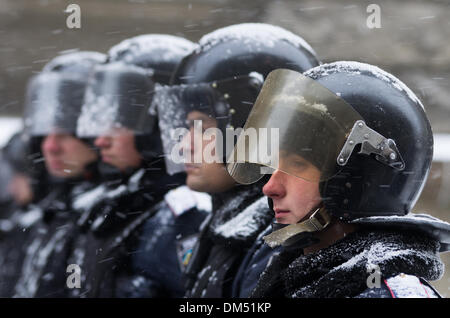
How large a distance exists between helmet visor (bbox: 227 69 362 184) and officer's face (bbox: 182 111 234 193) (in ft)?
2.43

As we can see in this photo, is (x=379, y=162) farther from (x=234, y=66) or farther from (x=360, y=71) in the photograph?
(x=234, y=66)

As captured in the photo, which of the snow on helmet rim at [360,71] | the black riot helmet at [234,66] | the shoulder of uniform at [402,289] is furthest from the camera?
the black riot helmet at [234,66]

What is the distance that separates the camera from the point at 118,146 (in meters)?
3.86

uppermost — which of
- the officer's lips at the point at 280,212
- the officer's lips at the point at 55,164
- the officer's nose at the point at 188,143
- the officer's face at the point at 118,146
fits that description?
the officer's lips at the point at 280,212

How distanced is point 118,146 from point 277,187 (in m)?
1.83

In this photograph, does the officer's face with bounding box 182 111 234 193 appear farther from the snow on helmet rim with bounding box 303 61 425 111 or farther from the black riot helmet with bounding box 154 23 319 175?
the snow on helmet rim with bounding box 303 61 425 111

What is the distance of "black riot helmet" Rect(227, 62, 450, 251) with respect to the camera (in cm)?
210

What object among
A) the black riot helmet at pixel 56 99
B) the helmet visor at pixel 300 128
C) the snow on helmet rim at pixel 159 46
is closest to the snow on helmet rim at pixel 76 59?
the black riot helmet at pixel 56 99

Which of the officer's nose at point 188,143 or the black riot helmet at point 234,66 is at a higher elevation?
the black riot helmet at point 234,66

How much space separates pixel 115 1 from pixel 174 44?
5849 millimetres

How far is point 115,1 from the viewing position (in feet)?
31.8

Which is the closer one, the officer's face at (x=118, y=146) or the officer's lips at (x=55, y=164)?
the officer's face at (x=118, y=146)

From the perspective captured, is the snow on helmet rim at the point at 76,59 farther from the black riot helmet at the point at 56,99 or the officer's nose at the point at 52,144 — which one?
the officer's nose at the point at 52,144

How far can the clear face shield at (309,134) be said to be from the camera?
209 centimetres
